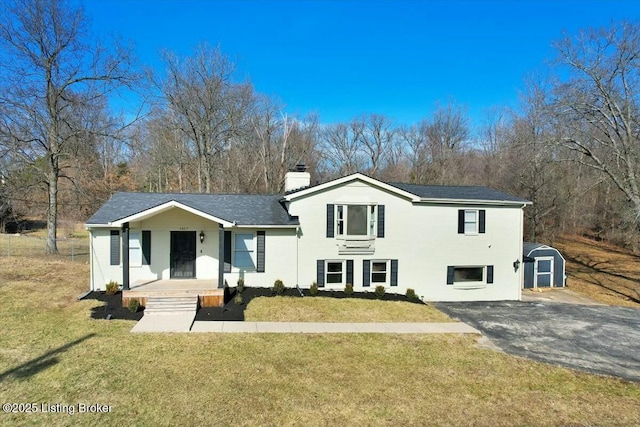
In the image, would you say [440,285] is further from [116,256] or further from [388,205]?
[116,256]

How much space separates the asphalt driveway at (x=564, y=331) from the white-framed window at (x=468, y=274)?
4.28 ft

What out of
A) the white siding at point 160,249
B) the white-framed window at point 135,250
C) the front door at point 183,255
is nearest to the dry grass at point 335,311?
the white siding at point 160,249

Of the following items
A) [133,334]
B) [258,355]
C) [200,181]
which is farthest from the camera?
[200,181]

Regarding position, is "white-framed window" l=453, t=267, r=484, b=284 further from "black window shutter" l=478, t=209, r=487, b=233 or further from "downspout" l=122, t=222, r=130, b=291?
"downspout" l=122, t=222, r=130, b=291

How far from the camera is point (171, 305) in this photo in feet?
44.9

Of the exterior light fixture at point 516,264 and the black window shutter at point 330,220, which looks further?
the exterior light fixture at point 516,264

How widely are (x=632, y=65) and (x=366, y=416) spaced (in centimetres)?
2337

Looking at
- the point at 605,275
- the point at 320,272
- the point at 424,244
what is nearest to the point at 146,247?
the point at 320,272

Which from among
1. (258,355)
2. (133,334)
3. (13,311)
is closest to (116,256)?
(13,311)

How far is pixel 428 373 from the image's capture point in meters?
9.29

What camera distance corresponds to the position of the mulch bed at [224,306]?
1302 cm

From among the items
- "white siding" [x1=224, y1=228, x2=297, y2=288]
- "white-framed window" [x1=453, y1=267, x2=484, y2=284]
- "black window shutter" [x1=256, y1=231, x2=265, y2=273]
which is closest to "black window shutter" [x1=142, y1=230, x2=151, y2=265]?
"white siding" [x1=224, y1=228, x2=297, y2=288]

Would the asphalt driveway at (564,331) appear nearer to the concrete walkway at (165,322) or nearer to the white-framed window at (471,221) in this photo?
the white-framed window at (471,221)

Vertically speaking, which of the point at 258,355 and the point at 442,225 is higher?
the point at 442,225
